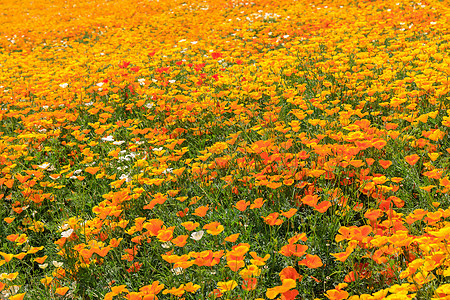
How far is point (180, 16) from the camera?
34.7ft

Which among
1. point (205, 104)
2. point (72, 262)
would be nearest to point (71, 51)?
point (205, 104)

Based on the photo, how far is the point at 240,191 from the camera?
271 centimetres

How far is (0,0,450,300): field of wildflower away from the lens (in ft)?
5.92

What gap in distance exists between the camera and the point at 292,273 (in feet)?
5.49

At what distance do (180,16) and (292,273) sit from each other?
10037mm

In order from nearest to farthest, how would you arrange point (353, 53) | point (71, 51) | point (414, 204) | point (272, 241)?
point (272, 241) < point (414, 204) < point (353, 53) < point (71, 51)

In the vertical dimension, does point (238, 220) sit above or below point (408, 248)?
below

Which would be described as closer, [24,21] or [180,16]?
[180,16]

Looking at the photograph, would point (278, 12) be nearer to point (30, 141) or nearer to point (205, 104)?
point (205, 104)

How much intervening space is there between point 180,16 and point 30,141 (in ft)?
25.2

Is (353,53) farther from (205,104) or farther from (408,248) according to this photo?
(408,248)

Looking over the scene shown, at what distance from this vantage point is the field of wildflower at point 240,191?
180 centimetres

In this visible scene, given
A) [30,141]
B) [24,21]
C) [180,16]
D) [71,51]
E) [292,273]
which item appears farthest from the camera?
[24,21]

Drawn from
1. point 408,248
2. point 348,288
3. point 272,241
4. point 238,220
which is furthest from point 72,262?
point 408,248
